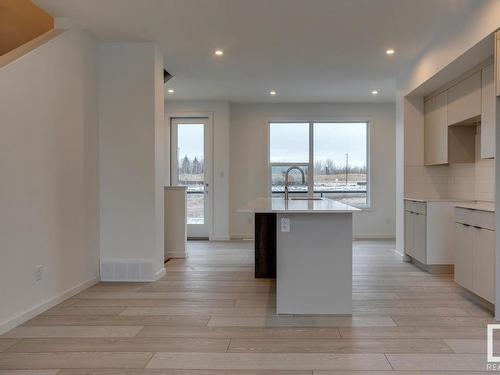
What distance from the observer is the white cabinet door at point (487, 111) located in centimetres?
360

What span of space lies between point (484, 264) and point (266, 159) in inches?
193

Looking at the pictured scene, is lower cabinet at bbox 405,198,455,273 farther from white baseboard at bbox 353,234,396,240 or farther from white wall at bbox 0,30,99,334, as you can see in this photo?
white wall at bbox 0,30,99,334

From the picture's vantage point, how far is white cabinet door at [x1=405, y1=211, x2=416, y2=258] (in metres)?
5.06

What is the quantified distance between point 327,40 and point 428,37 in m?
1.07

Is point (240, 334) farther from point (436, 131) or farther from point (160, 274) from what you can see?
point (436, 131)

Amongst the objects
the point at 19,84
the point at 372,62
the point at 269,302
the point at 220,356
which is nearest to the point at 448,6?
the point at 372,62

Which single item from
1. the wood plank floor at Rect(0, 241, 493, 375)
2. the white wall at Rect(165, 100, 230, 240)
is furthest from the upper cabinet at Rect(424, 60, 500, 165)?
the white wall at Rect(165, 100, 230, 240)

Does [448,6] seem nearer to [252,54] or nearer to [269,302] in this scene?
[252,54]

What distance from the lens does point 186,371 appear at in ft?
7.29

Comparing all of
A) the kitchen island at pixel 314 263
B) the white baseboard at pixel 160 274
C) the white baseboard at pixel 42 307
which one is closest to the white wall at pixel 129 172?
the white baseboard at pixel 160 274

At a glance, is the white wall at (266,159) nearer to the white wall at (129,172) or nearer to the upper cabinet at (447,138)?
the upper cabinet at (447,138)

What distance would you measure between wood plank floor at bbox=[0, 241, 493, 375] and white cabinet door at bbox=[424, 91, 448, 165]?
5.53ft

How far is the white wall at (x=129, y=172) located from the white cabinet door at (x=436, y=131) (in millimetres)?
3470

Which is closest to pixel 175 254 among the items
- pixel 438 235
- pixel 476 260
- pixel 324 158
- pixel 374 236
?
pixel 438 235
